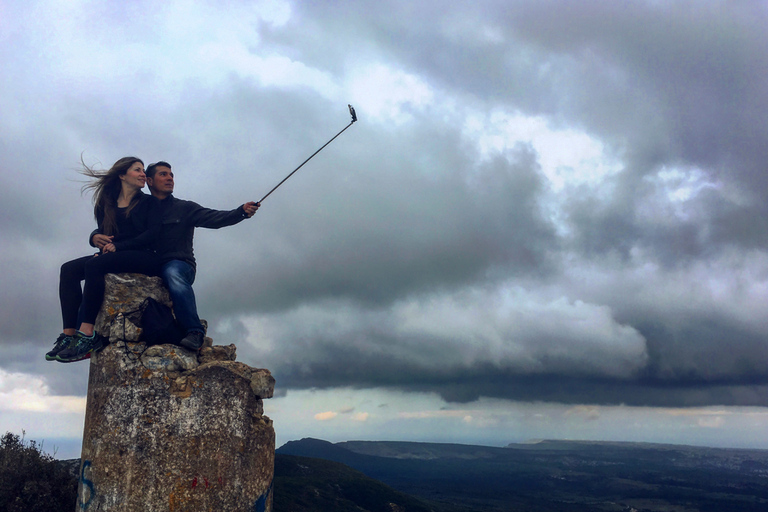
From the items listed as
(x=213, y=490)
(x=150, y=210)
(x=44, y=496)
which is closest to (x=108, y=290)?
(x=150, y=210)

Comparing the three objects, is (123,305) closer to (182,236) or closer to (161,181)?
(182,236)

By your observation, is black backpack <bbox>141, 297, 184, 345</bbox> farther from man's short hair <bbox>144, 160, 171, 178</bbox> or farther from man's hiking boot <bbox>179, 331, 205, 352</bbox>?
man's short hair <bbox>144, 160, 171, 178</bbox>

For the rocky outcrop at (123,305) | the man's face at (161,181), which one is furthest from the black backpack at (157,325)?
the man's face at (161,181)

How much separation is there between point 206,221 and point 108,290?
1909 millimetres

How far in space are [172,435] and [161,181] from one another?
4.32 metres

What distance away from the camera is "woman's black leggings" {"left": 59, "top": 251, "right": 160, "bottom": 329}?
8.59 metres

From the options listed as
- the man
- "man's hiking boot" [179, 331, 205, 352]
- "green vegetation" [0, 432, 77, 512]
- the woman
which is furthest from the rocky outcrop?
"green vegetation" [0, 432, 77, 512]

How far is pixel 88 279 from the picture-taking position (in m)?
8.59

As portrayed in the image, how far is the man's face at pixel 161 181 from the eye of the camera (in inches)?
378

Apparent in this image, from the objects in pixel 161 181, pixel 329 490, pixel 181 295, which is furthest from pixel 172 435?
pixel 329 490

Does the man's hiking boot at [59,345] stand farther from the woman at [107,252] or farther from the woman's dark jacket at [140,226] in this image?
the woman's dark jacket at [140,226]

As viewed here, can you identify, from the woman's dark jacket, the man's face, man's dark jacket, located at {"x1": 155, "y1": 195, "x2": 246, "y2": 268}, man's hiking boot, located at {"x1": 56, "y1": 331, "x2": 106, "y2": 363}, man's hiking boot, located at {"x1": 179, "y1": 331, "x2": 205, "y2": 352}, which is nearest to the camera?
man's hiking boot, located at {"x1": 56, "y1": 331, "x2": 106, "y2": 363}

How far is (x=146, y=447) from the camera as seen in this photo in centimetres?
798

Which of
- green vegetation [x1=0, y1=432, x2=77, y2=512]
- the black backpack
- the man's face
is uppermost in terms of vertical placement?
the man's face
